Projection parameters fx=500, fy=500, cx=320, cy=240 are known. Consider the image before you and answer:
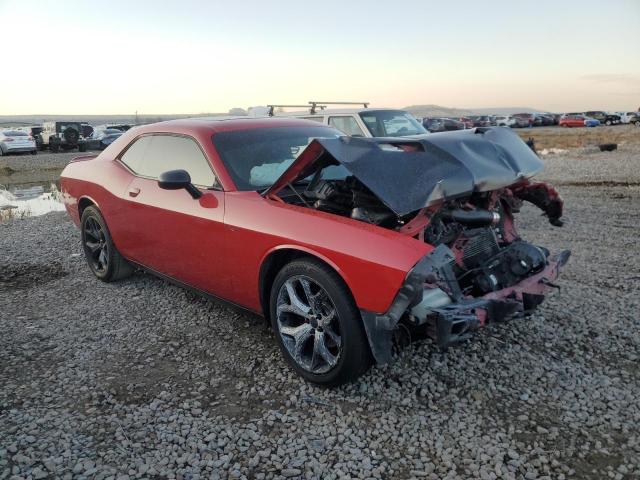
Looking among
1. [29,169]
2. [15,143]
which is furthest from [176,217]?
[15,143]

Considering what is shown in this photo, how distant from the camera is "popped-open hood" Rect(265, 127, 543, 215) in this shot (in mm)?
2982

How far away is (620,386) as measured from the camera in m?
3.08

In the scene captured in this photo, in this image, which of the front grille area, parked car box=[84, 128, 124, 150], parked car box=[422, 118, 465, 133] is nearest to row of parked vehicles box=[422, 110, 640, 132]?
parked car box=[422, 118, 465, 133]

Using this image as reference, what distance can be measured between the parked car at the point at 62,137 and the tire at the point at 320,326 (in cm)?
2982

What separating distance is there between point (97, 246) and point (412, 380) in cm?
369

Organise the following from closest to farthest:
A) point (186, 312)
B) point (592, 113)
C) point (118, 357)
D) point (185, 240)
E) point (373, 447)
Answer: point (373, 447) < point (118, 357) < point (185, 240) < point (186, 312) < point (592, 113)

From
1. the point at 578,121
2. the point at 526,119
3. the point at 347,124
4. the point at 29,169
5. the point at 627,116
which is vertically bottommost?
the point at 29,169

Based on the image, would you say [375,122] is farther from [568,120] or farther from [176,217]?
[568,120]

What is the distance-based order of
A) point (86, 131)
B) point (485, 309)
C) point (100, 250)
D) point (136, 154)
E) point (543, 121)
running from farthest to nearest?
point (543, 121) < point (86, 131) < point (100, 250) < point (136, 154) < point (485, 309)

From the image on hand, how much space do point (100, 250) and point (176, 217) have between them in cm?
184

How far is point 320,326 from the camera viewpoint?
10.1 feet

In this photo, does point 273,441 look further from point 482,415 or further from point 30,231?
point 30,231

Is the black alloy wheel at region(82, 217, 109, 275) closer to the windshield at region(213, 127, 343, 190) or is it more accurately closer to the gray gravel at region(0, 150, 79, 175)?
the windshield at region(213, 127, 343, 190)

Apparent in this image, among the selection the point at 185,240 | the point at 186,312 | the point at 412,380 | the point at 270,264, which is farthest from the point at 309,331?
the point at 186,312
